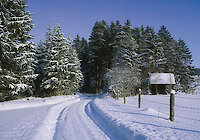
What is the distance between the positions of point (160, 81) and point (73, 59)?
1832 centimetres

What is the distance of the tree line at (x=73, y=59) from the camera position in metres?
14.6

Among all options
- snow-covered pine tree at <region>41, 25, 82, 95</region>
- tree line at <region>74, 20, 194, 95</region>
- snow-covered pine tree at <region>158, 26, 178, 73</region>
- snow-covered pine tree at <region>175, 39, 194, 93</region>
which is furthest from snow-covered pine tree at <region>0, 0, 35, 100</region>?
snow-covered pine tree at <region>175, 39, 194, 93</region>

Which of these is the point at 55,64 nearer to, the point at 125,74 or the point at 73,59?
the point at 73,59

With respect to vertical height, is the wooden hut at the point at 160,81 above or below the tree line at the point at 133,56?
below

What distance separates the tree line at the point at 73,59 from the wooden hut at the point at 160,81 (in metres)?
1.66

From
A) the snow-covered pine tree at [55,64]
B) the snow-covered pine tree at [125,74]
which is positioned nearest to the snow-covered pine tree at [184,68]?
the snow-covered pine tree at [125,74]

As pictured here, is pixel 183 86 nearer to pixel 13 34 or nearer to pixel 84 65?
pixel 84 65

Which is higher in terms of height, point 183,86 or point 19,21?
point 19,21

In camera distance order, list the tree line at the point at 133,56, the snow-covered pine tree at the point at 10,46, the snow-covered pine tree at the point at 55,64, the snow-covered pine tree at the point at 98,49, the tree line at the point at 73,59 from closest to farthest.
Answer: the snow-covered pine tree at the point at 10,46
the tree line at the point at 73,59
the snow-covered pine tree at the point at 55,64
the tree line at the point at 133,56
the snow-covered pine tree at the point at 98,49

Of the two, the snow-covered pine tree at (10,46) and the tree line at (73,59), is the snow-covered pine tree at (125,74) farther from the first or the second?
the snow-covered pine tree at (10,46)

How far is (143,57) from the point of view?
32.2 meters

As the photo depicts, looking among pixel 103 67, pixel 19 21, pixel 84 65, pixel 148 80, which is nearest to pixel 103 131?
pixel 19 21

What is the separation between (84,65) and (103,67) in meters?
11.5

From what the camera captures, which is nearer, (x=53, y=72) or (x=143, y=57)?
(x=53, y=72)
